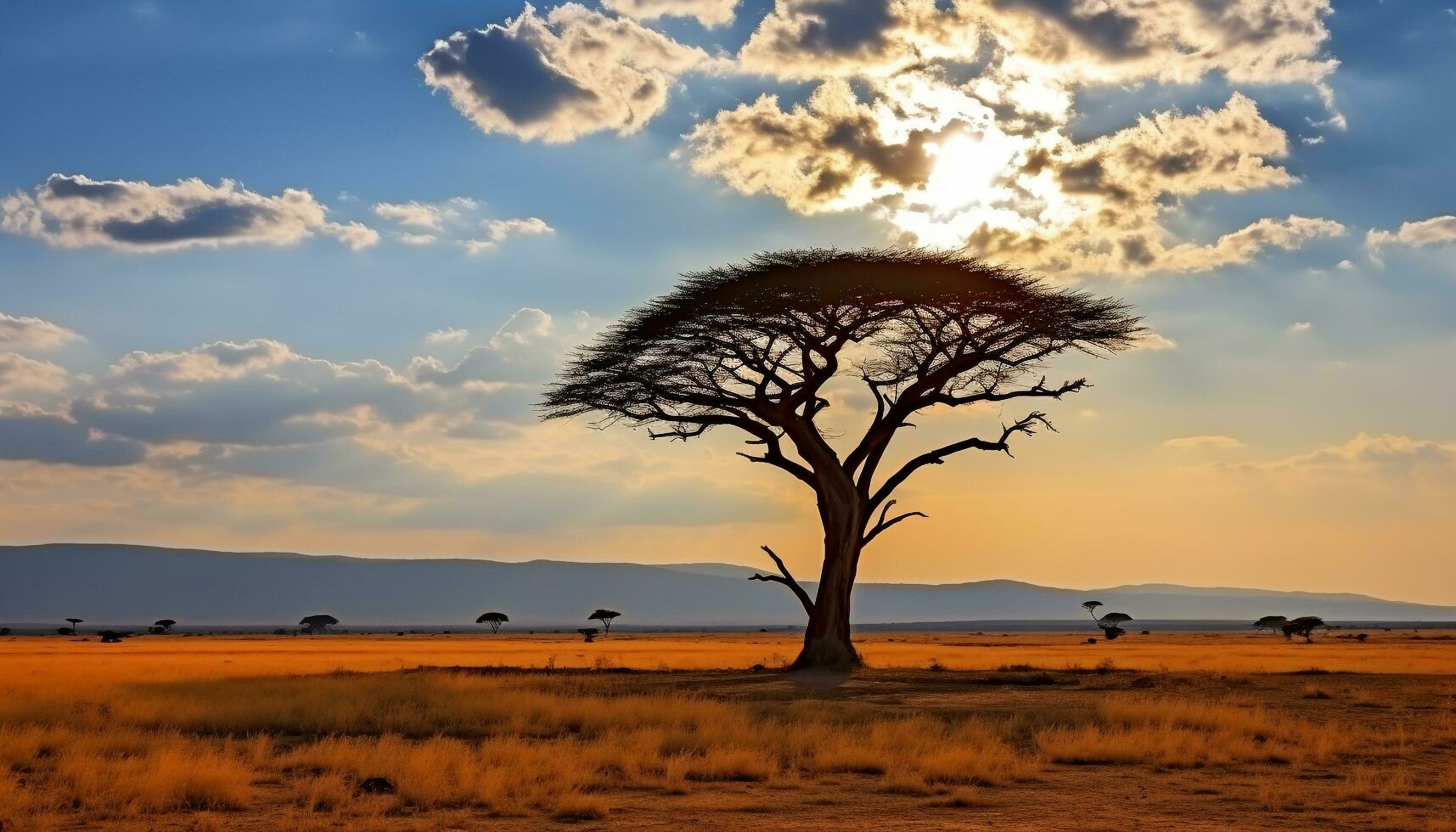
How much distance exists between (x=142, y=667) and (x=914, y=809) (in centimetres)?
3897

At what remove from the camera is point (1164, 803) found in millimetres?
16672

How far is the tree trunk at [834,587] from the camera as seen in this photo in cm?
4078

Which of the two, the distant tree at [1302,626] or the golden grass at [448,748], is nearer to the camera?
the golden grass at [448,748]

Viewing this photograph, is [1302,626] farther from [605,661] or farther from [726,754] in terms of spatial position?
[726,754]

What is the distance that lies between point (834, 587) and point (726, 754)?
2125 cm

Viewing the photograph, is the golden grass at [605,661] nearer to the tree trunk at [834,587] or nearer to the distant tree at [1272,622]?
the tree trunk at [834,587]

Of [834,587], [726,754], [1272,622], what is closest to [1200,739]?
[726,754]

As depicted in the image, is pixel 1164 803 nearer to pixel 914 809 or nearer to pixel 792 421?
pixel 914 809

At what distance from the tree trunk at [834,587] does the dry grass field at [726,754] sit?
4130 millimetres

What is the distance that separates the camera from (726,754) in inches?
786

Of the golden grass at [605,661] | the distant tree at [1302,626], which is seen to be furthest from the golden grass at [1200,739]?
the distant tree at [1302,626]

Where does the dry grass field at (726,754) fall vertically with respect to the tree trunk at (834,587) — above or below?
below

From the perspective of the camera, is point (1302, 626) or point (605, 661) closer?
point (605, 661)

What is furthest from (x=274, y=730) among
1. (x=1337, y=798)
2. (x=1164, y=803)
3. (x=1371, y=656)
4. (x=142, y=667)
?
(x=1371, y=656)
